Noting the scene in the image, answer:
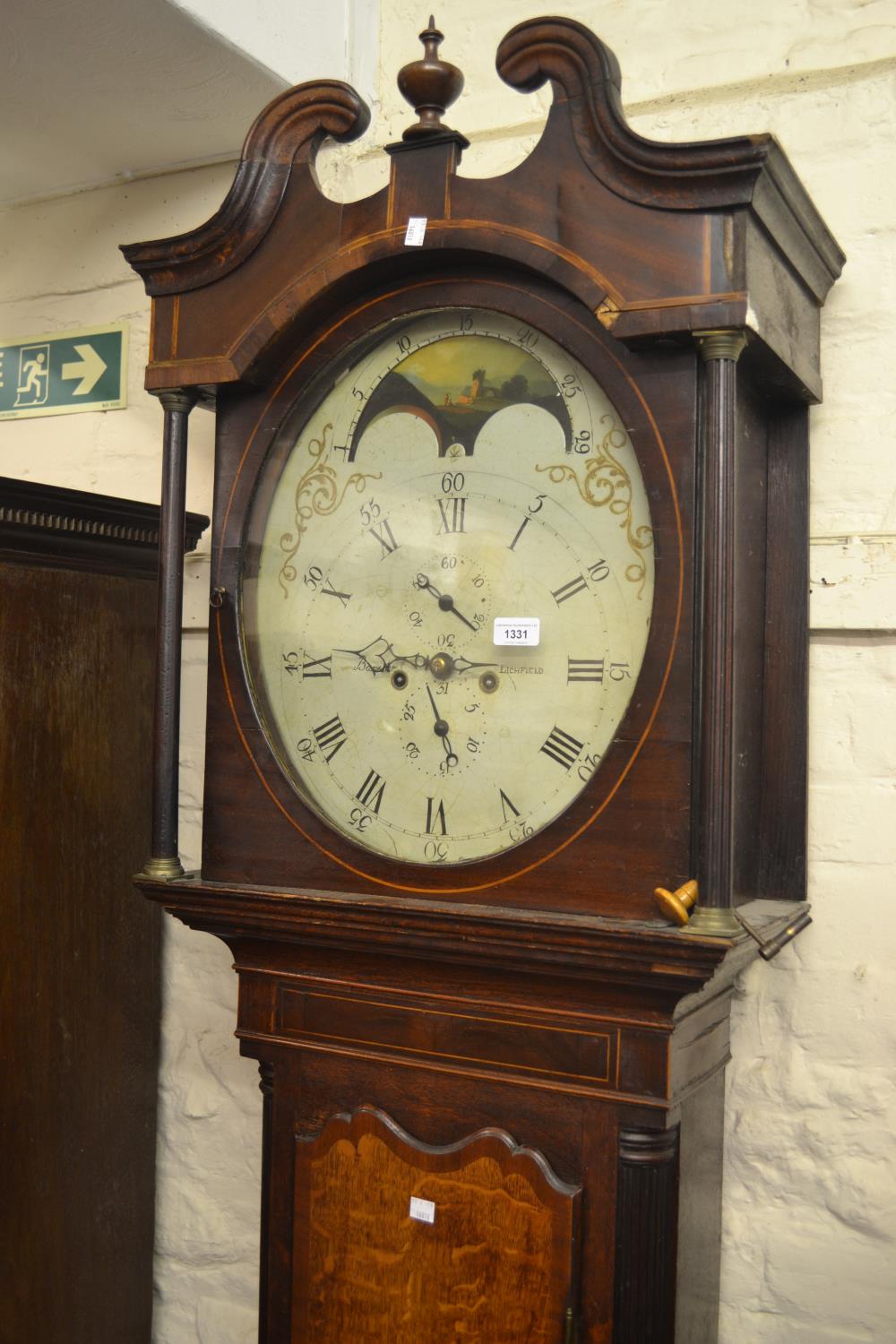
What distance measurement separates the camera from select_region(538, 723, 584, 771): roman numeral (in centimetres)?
158

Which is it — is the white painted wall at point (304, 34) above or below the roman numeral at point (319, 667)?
above

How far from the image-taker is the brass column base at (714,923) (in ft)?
4.72

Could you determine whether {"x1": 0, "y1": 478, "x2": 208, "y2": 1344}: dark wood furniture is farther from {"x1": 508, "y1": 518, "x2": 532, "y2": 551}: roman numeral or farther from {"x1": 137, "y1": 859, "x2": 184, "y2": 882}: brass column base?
{"x1": 508, "y1": 518, "x2": 532, "y2": 551}: roman numeral

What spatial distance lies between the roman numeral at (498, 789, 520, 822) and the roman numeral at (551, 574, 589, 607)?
0.25 metres

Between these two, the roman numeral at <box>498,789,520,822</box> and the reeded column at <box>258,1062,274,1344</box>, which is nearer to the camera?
the roman numeral at <box>498,789,520,822</box>

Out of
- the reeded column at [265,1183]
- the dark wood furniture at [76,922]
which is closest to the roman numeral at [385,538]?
the dark wood furniture at [76,922]

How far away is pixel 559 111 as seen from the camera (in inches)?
61.7

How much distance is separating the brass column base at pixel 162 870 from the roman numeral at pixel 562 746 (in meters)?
0.56

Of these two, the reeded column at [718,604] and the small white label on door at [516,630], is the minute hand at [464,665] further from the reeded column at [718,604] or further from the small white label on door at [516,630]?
the reeded column at [718,604]

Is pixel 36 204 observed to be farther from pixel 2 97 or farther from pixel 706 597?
pixel 706 597

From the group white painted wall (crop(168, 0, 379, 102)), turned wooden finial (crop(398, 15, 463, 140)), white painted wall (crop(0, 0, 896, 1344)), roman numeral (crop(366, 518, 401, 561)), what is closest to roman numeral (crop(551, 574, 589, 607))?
roman numeral (crop(366, 518, 401, 561))

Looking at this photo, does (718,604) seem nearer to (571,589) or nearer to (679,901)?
(571,589)

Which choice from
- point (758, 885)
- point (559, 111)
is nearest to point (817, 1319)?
point (758, 885)

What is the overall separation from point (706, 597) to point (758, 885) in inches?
22.2
